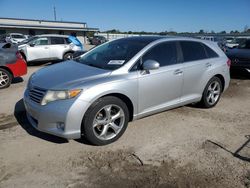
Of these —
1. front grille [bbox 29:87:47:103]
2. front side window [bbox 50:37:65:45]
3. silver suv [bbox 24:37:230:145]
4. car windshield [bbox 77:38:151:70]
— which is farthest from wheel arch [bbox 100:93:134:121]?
front side window [bbox 50:37:65:45]

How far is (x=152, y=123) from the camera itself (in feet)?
15.8

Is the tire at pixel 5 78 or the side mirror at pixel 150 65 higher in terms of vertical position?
the side mirror at pixel 150 65

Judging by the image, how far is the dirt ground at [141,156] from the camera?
3068 millimetres

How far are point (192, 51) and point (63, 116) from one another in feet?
10.0

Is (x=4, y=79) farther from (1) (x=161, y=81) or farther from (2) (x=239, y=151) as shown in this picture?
(2) (x=239, y=151)

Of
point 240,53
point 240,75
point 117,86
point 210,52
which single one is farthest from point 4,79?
point 240,75

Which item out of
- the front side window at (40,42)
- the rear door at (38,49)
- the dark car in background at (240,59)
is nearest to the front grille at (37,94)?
the dark car in background at (240,59)

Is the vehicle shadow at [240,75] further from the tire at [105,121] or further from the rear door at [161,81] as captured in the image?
the tire at [105,121]

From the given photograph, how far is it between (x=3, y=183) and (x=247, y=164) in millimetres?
3158

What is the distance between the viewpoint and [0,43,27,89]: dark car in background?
7609 mm

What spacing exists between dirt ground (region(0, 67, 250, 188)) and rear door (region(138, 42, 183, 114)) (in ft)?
1.54

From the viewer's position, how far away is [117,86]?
383 cm

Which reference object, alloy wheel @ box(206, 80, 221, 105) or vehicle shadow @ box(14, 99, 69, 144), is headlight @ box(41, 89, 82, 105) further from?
alloy wheel @ box(206, 80, 221, 105)

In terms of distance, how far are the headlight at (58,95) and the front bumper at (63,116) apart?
6cm
